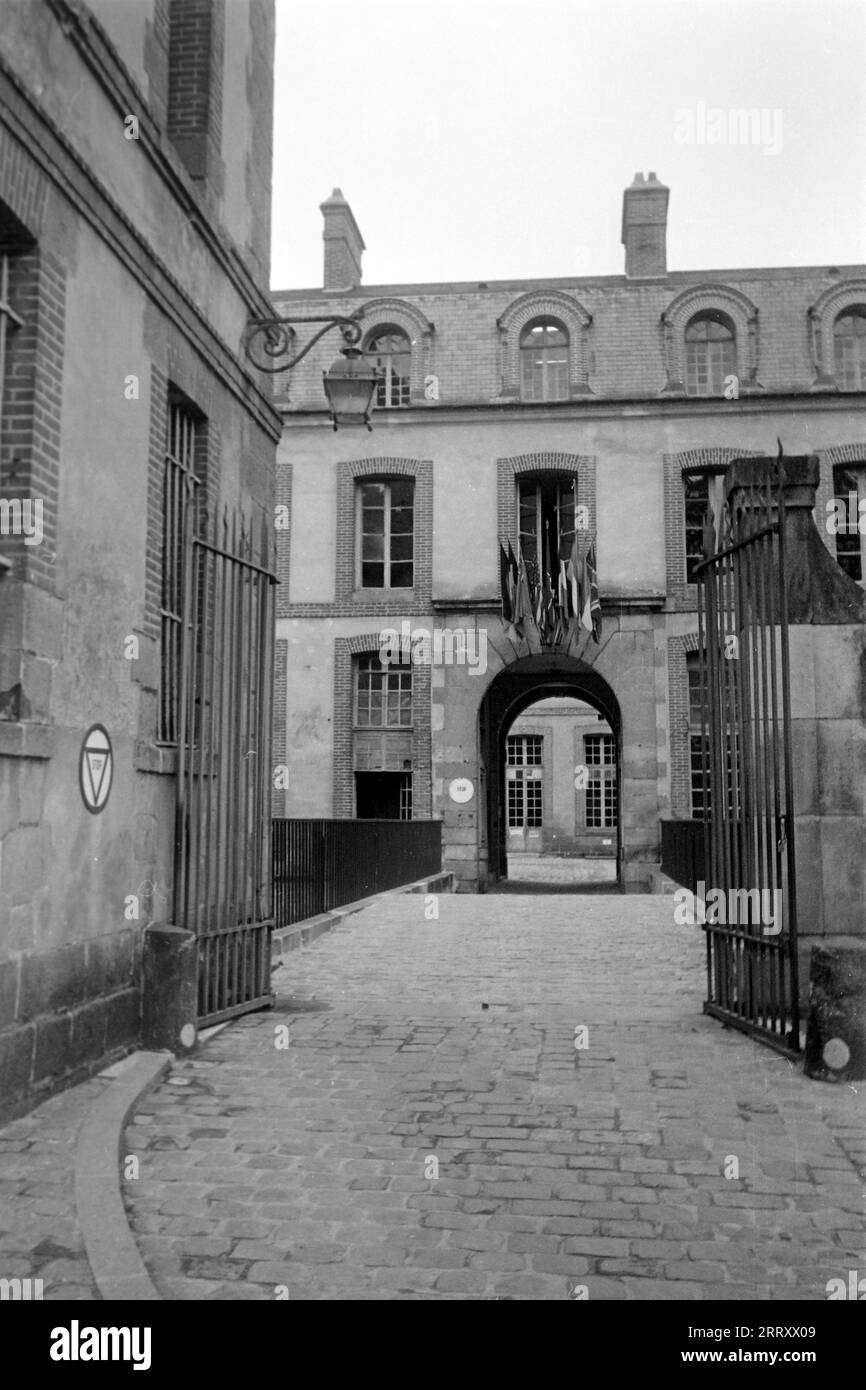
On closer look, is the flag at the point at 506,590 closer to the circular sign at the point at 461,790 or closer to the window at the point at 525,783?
the circular sign at the point at 461,790

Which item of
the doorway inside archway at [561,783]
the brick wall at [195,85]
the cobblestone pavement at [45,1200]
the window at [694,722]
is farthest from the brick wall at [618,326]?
the cobblestone pavement at [45,1200]

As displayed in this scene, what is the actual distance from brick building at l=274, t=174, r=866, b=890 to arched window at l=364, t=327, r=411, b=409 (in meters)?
0.04

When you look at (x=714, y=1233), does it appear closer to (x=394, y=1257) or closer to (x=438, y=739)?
(x=394, y=1257)

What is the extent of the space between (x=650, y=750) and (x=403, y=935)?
1073cm

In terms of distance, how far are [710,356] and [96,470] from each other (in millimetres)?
19028

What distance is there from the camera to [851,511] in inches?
882

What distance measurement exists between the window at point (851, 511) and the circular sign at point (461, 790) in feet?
26.4

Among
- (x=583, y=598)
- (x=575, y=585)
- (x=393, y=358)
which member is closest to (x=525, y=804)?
(x=583, y=598)

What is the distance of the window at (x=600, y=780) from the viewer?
3756 centimetres

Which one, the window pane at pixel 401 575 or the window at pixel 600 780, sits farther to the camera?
the window at pixel 600 780

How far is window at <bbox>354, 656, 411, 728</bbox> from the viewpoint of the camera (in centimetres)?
2292

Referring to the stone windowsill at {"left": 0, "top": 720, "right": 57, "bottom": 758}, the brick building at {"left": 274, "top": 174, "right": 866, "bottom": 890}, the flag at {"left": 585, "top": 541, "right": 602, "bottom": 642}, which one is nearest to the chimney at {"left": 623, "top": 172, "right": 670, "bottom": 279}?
the brick building at {"left": 274, "top": 174, "right": 866, "bottom": 890}

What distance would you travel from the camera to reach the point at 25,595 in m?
5.48

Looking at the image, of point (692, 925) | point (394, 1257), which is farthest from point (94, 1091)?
point (692, 925)
